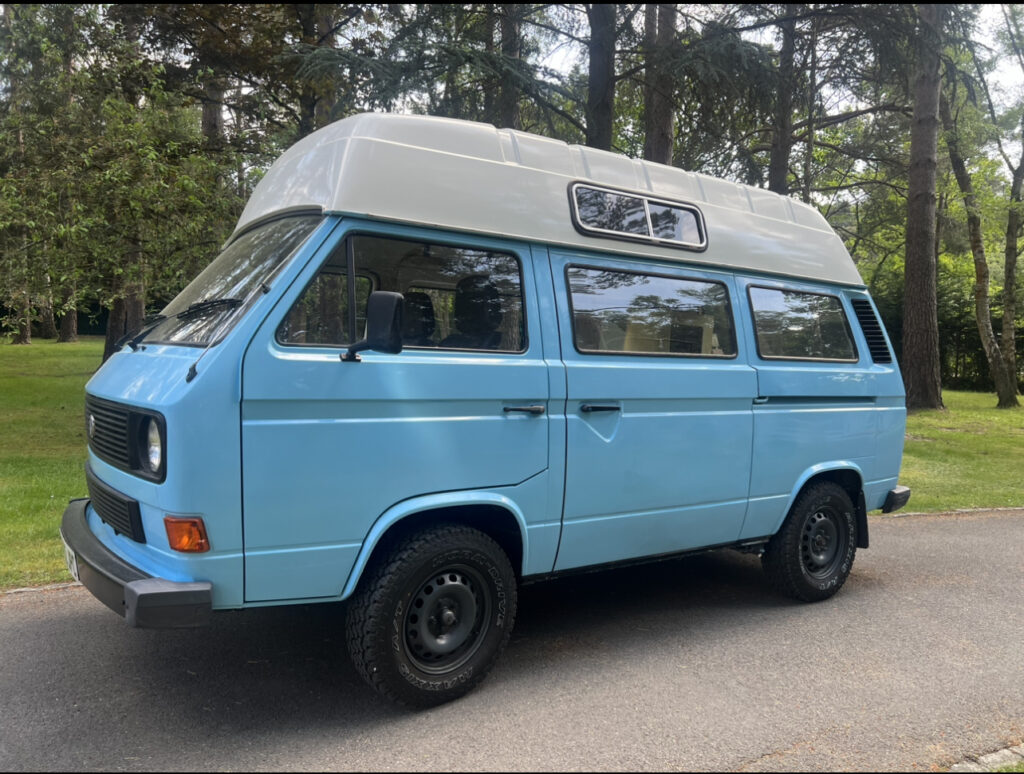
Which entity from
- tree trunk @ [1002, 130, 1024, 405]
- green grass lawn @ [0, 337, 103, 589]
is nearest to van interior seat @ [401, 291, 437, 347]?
green grass lawn @ [0, 337, 103, 589]

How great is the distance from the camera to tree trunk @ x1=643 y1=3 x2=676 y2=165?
32.6 feet

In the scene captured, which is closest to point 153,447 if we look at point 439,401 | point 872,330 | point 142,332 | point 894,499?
point 142,332

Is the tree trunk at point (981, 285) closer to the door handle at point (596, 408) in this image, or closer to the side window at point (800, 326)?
the side window at point (800, 326)

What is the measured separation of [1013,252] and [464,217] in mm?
21647

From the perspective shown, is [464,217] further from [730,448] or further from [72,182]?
[72,182]

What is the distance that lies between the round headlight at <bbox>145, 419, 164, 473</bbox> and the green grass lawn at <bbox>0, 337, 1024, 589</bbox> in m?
2.70

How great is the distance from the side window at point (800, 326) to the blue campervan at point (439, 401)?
0.05m

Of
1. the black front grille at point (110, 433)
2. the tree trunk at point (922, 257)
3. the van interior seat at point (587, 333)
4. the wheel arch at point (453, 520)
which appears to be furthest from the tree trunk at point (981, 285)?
the black front grille at point (110, 433)

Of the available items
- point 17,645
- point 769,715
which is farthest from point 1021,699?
point 17,645

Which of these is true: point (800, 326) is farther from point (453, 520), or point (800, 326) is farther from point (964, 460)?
point (964, 460)

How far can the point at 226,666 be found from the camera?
382 cm

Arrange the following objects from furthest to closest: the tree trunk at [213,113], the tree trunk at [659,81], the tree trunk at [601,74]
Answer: the tree trunk at [213,113] → the tree trunk at [601,74] → the tree trunk at [659,81]

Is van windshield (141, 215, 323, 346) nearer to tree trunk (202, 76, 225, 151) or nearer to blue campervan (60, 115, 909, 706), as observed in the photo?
blue campervan (60, 115, 909, 706)

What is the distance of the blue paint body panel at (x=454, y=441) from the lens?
9.80 feet
